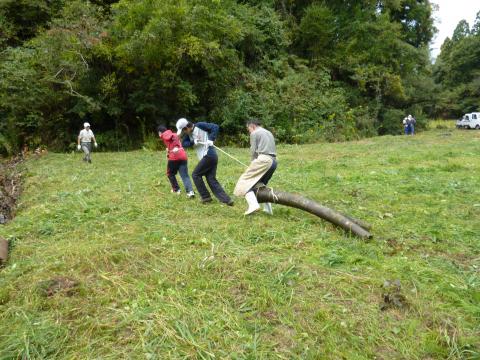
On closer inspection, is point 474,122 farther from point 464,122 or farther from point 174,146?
point 174,146

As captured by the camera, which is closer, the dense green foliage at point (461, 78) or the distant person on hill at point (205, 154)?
the distant person on hill at point (205, 154)

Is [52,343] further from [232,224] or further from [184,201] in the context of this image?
[184,201]

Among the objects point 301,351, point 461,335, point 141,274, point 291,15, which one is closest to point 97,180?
point 141,274

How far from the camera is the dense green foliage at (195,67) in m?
16.7

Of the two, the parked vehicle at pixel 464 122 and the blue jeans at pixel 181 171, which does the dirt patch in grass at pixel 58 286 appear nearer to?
the blue jeans at pixel 181 171

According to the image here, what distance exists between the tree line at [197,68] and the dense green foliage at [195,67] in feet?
0.22

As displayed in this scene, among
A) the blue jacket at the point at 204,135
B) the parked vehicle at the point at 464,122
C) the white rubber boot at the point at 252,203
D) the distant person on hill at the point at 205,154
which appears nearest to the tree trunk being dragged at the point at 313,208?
the white rubber boot at the point at 252,203

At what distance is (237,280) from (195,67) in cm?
1663

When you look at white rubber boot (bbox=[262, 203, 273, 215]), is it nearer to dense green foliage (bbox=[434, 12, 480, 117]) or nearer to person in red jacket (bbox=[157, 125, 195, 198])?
person in red jacket (bbox=[157, 125, 195, 198])

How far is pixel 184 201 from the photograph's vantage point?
758 cm

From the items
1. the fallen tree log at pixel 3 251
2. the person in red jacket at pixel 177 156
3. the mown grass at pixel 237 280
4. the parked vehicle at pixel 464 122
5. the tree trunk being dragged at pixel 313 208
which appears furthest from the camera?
the parked vehicle at pixel 464 122

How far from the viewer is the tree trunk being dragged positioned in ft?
18.3

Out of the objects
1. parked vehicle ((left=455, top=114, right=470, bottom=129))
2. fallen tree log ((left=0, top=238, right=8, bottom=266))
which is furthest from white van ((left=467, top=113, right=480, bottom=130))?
fallen tree log ((left=0, top=238, right=8, bottom=266))

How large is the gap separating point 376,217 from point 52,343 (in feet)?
17.3
